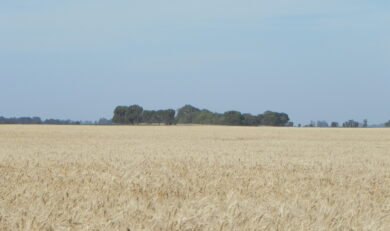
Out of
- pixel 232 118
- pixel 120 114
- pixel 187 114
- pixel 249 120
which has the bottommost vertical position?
pixel 249 120

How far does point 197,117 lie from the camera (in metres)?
110

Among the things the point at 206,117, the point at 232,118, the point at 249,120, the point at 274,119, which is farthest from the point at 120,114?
the point at 274,119

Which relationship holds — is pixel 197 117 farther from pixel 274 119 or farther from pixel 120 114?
pixel 120 114

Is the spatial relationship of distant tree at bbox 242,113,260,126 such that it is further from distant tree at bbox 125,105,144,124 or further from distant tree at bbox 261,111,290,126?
distant tree at bbox 125,105,144,124

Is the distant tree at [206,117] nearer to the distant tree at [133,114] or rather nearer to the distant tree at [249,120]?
the distant tree at [249,120]

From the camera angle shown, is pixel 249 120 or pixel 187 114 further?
pixel 187 114

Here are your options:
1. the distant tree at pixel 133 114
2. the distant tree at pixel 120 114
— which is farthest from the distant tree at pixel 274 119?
the distant tree at pixel 120 114

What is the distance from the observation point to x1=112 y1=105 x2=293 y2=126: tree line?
9375 centimetres

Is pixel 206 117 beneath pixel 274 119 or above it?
above

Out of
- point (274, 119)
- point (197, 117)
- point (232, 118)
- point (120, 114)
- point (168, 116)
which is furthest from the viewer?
point (197, 117)

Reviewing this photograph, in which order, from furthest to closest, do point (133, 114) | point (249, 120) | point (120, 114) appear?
point (249, 120), point (120, 114), point (133, 114)

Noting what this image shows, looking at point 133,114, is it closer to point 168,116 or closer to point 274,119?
point 168,116

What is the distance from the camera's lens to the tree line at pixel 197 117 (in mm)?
93750

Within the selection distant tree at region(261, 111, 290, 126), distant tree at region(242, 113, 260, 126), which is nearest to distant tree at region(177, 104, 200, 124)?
distant tree at region(242, 113, 260, 126)
